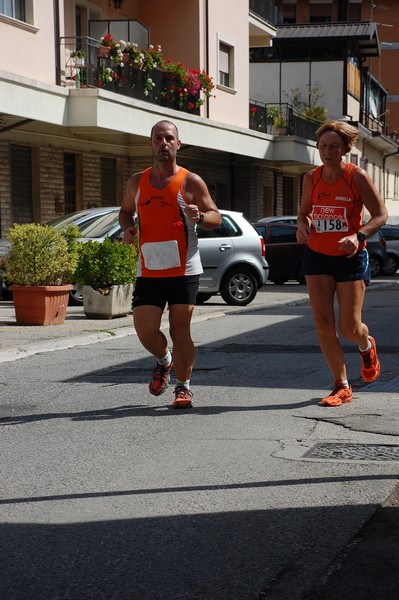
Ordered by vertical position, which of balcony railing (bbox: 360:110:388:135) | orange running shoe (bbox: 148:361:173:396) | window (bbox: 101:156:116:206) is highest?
balcony railing (bbox: 360:110:388:135)

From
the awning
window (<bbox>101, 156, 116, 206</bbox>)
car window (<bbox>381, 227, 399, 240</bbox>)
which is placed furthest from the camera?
the awning

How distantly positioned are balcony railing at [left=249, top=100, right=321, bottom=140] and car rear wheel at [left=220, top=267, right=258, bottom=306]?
15.9 m

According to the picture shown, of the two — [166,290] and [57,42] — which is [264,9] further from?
[166,290]

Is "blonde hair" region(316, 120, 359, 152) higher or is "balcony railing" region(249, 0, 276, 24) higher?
"balcony railing" region(249, 0, 276, 24)

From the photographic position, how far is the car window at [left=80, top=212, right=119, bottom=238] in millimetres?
19219

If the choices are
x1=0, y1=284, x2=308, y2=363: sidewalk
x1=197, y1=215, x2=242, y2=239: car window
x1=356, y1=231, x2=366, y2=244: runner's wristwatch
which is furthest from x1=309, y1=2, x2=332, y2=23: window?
x1=356, y1=231, x2=366, y2=244: runner's wristwatch

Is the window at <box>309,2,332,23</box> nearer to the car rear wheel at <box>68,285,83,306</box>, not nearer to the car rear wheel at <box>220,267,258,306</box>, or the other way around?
the car rear wheel at <box>220,267,258,306</box>

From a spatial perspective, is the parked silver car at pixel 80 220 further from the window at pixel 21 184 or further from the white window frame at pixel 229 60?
the white window frame at pixel 229 60

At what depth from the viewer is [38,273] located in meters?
15.0

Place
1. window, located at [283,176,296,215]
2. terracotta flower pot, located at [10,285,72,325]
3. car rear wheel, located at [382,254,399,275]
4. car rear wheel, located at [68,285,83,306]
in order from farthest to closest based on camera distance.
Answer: window, located at [283,176,296,215] < car rear wheel, located at [382,254,399,275] < car rear wheel, located at [68,285,83,306] < terracotta flower pot, located at [10,285,72,325]

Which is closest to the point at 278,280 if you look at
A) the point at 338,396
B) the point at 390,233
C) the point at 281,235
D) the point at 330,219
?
the point at 281,235

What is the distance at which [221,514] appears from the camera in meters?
5.10

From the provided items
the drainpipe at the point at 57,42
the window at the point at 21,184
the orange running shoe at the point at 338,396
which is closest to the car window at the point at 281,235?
Result: the window at the point at 21,184

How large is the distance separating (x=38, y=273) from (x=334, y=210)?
780 cm
